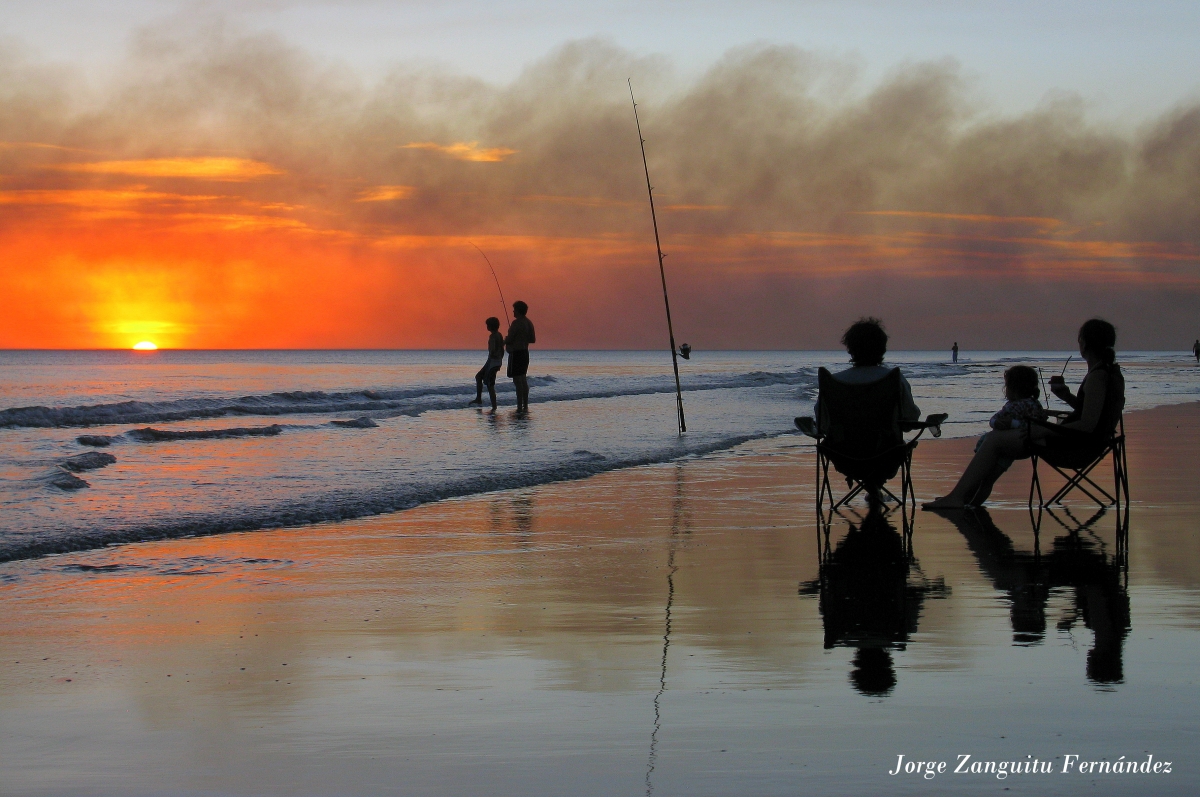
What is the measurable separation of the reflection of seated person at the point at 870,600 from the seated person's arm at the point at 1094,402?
1529 millimetres

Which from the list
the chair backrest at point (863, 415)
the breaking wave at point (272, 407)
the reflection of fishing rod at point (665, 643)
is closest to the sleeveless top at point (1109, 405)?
the chair backrest at point (863, 415)

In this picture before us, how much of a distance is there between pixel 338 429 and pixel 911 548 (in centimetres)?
1117

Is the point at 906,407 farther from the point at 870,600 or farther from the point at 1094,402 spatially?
the point at 870,600

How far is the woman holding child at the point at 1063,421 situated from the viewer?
6.97m

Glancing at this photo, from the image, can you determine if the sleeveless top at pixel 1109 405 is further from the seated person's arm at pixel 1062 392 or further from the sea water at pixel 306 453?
the sea water at pixel 306 453

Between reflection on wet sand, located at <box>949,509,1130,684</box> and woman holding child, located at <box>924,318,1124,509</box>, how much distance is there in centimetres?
33

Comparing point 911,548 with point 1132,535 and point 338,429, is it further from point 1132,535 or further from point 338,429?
point 338,429

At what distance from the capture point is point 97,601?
483 centimetres

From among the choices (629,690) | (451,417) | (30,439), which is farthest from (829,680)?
(451,417)

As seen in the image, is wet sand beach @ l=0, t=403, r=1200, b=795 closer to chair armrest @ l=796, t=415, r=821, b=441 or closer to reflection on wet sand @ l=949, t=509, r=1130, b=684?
reflection on wet sand @ l=949, t=509, r=1130, b=684

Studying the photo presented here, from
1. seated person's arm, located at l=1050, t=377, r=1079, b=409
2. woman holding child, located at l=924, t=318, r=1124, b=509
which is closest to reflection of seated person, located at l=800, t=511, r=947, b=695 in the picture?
woman holding child, located at l=924, t=318, r=1124, b=509

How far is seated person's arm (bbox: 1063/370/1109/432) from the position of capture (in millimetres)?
6957

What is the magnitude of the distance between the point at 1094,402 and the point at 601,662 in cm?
457

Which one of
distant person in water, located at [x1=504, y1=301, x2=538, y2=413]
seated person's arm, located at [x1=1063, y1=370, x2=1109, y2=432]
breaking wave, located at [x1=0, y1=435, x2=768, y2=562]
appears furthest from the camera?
distant person in water, located at [x1=504, y1=301, x2=538, y2=413]
